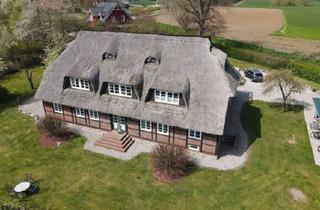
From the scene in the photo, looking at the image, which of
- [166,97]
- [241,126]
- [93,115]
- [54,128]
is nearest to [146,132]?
[166,97]

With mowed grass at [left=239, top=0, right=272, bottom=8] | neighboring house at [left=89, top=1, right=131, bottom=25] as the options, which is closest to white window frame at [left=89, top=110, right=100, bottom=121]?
neighboring house at [left=89, top=1, right=131, bottom=25]

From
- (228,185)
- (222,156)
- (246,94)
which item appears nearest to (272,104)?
(246,94)

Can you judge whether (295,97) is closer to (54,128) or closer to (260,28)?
(54,128)

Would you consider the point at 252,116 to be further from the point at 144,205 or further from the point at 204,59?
the point at 144,205

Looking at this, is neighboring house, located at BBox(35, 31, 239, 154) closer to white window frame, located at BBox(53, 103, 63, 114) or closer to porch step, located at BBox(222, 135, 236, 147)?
white window frame, located at BBox(53, 103, 63, 114)

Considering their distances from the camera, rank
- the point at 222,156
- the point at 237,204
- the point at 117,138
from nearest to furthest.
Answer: the point at 237,204
the point at 222,156
the point at 117,138
